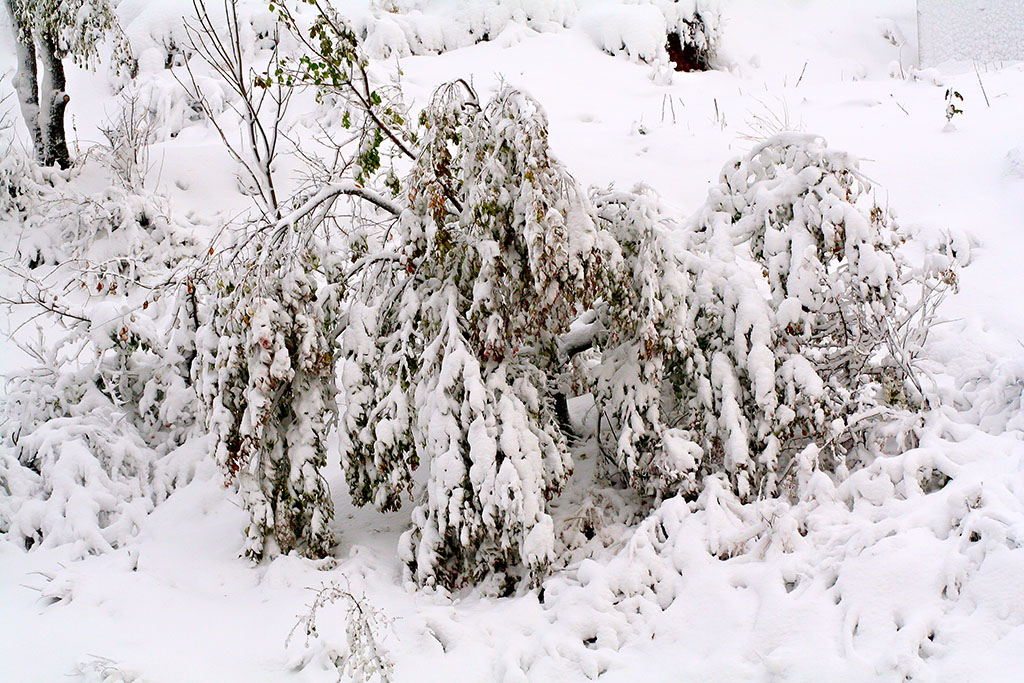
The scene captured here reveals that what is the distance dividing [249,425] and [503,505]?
57.9 inches

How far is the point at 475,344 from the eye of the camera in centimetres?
429

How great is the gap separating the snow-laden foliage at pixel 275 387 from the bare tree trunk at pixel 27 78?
22.1 feet

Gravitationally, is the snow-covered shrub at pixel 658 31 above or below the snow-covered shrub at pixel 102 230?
above

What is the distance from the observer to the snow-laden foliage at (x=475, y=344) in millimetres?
3967

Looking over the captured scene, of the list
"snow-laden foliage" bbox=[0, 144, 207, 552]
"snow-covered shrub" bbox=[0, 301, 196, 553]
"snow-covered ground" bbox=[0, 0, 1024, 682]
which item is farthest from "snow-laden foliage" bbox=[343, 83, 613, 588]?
"snow-covered shrub" bbox=[0, 301, 196, 553]

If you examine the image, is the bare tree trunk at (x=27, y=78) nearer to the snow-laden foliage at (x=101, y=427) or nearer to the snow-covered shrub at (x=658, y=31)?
the snow-laden foliage at (x=101, y=427)

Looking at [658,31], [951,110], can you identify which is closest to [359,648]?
[951,110]

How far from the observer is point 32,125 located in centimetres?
955

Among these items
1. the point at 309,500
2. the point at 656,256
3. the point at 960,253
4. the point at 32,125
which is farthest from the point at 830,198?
the point at 32,125

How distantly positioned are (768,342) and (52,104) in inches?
352

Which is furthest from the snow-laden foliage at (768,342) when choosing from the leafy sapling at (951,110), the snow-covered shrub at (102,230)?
the snow-covered shrub at (102,230)

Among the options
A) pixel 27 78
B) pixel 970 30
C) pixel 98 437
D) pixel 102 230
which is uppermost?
pixel 970 30

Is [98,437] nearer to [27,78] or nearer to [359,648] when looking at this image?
[359,648]

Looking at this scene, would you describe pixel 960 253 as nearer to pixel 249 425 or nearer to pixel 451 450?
pixel 451 450
